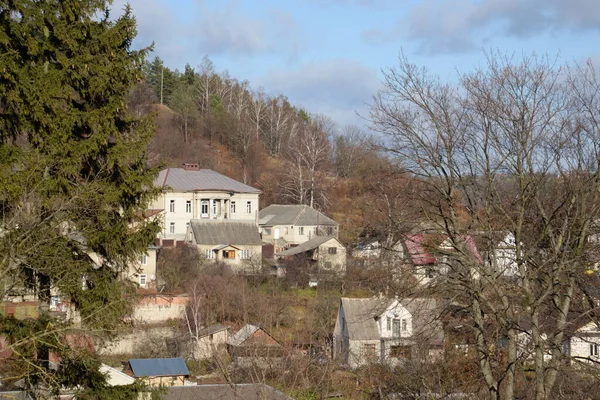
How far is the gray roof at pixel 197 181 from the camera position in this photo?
40.7 metres

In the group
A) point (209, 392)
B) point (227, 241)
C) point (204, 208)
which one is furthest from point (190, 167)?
point (209, 392)

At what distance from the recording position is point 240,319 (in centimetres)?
2619

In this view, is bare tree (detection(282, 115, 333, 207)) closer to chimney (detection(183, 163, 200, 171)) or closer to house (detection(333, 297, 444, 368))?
chimney (detection(183, 163, 200, 171))

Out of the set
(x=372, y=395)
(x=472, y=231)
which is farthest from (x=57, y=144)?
(x=372, y=395)

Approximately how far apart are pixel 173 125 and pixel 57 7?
50.1 metres

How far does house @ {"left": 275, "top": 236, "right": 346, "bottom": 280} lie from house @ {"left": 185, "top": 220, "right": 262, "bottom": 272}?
1.73 meters

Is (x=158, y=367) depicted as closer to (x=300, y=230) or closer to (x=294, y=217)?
(x=300, y=230)

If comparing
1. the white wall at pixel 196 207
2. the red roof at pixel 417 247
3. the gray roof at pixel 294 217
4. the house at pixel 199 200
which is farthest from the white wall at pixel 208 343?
the gray roof at pixel 294 217

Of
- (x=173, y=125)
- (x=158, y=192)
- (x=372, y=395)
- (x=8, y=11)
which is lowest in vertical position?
(x=372, y=395)

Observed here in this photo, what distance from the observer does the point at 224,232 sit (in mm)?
37375

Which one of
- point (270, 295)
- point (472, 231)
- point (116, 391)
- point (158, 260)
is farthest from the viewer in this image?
point (158, 260)

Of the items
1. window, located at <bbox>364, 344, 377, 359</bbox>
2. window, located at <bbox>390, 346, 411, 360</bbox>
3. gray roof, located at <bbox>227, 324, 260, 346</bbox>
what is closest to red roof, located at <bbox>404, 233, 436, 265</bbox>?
window, located at <bbox>390, 346, 411, 360</bbox>

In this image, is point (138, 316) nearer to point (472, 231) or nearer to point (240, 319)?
point (240, 319)

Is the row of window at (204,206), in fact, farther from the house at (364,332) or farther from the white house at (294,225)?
the house at (364,332)
